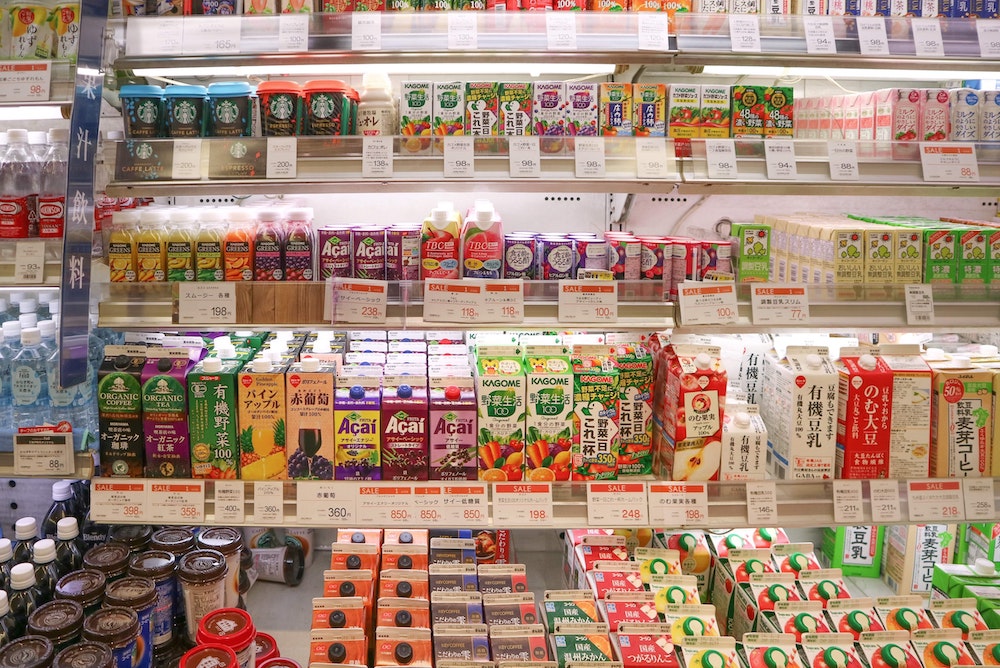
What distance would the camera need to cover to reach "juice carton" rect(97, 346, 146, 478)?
1921 mm

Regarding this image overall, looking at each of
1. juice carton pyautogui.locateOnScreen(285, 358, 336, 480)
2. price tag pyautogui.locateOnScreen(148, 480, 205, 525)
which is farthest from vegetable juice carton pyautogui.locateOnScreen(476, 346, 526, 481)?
price tag pyautogui.locateOnScreen(148, 480, 205, 525)

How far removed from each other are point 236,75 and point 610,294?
4.73ft

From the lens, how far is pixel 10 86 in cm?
186

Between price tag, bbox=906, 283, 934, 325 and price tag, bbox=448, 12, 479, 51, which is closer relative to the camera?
price tag, bbox=448, 12, 479, 51

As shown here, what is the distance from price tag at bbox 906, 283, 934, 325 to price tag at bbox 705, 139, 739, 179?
1.94 ft

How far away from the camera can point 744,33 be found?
6.18 ft

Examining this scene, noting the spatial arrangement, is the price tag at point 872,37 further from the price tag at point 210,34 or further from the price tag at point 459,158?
the price tag at point 210,34

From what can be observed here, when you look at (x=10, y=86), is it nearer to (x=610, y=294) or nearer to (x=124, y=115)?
(x=124, y=115)

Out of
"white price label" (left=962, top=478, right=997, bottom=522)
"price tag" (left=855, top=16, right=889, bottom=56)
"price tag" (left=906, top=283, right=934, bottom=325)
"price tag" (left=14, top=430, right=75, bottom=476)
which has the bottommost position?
"white price label" (left=962, top=478, right=997, bottom=522)

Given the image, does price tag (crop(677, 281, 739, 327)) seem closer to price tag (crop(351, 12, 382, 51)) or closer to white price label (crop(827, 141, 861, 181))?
white price label (crop(827, 141, 861, 181))

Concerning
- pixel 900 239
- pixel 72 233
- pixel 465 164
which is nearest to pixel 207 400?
pixel 72 233

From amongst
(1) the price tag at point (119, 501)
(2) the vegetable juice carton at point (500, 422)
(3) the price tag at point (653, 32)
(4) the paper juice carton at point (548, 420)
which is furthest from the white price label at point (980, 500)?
(1) the price tag at point (119, 501)

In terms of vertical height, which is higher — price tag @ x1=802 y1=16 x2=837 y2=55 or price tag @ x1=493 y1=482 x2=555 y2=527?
price tag @ x1=802 y1=16 x2=837 y2=55

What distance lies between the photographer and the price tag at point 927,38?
192 centimetres
